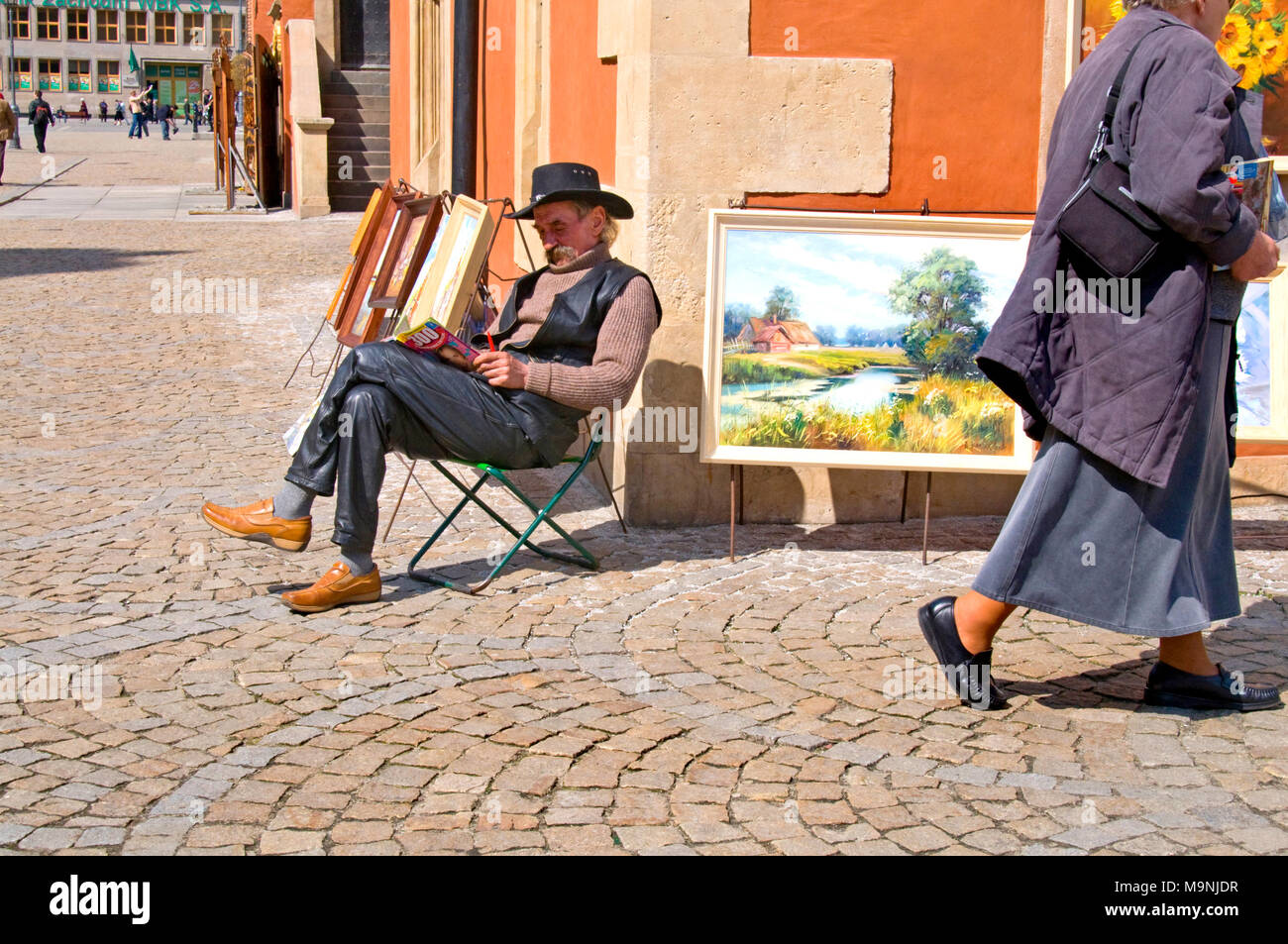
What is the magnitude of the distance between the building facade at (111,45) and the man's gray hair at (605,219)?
77.6 meters

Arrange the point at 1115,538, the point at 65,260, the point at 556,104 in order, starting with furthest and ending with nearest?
the point at 65,260 → the point at 556,104 → the point at 1115,538

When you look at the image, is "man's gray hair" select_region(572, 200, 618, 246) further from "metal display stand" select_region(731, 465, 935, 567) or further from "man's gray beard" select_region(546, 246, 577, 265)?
"metal display stand" select_region(731, 465, 935, 567)

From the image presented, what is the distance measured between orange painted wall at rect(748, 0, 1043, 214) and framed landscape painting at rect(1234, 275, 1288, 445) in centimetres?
96

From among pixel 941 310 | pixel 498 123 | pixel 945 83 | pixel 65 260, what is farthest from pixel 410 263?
pixel 65 260

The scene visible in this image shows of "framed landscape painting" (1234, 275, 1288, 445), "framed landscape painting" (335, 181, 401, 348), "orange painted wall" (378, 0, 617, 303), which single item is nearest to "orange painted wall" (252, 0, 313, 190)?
"orange painted wall" (378, 0, 617, 303)

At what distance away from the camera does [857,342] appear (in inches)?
221

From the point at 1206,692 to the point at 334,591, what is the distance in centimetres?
267

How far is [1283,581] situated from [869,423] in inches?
62.0

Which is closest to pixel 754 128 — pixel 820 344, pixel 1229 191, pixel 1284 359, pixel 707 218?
pixel 707 218

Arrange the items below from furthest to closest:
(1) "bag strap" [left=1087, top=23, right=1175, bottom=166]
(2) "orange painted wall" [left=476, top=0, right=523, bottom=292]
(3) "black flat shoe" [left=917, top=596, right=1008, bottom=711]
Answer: (2) "orange painted wall" [left=476, top=0, right=523, bottom=292], (3) "black flat shoe" [left=917, top=596, right=1008, bottom=711], (1) "bag strap" [left=1087, top=23, right=1175, bottom=166]

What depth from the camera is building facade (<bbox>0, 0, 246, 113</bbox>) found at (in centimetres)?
7875

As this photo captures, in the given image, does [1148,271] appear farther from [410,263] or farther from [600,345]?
[410,263]

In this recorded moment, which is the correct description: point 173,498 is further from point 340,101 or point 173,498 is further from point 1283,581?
point 340,101

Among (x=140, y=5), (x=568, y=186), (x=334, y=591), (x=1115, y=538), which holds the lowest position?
(x=334, y=591)
